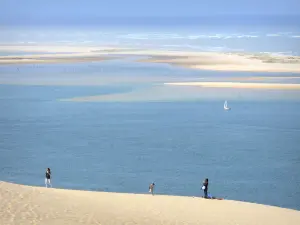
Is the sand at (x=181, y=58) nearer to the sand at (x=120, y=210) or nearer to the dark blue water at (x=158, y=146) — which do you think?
the dark blue water at (x=158, y=146)

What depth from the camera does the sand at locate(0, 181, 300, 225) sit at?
59.9 ft

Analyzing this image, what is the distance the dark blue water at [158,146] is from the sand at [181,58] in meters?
20.2

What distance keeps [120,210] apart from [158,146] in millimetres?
12608

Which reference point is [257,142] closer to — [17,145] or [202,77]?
[17,145]

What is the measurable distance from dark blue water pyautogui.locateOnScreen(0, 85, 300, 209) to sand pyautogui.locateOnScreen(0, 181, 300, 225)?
10.7 ft

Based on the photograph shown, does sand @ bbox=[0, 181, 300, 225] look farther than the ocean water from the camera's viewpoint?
No

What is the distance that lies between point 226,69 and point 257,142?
101 feet

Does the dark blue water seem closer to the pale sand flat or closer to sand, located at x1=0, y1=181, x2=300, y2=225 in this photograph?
sand, located at x1=0, y1=181, x2=300, y2=225

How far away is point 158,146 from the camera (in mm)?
32219

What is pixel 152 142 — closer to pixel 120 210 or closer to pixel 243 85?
pixel 120 210

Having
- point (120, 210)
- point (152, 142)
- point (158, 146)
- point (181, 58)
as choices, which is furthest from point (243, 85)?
point (120, 210)

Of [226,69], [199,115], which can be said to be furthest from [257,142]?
[226,69]

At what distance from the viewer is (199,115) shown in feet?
133

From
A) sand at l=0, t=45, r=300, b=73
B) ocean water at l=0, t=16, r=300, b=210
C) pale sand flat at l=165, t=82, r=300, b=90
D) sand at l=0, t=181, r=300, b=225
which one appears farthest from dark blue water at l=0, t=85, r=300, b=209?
sand at l=0, t=45, r=300, b=73
